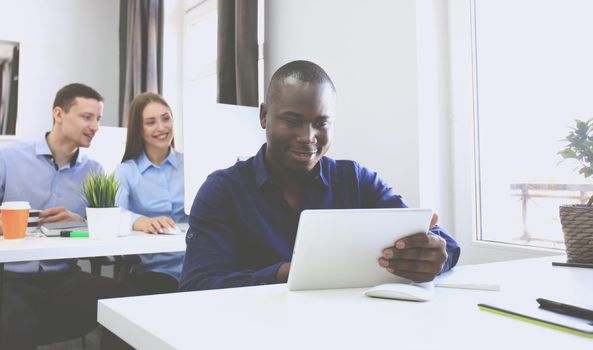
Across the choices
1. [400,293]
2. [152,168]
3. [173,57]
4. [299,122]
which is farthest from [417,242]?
[173,57]

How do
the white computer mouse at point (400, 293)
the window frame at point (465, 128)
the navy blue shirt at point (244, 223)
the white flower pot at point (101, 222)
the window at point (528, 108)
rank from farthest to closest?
the window frame at point (465, 128), the white flower pot at point (101, 222), the window at point (528, 108), the navy blue shirt at point (244, 223), the white computer mouse at point (400, 293)

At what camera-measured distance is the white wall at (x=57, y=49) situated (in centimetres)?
393

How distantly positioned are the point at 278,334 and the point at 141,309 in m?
0.25

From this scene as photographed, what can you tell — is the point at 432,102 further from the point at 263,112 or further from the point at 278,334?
the point at 278,334

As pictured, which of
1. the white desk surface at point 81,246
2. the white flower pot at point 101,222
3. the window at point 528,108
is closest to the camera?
the white desk surface at point 81,246

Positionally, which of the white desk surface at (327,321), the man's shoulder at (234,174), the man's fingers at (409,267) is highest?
the man's shoulder at (234,174)

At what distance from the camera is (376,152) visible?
82.4 inches

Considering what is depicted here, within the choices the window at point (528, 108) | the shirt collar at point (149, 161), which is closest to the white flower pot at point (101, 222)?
the shirt collar at point (149, 161)

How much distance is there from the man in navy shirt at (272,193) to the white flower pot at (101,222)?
0.68m

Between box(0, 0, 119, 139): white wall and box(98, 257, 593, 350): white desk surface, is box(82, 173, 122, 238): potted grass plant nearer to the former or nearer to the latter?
box(98, 257, 593, 350): white desk surface

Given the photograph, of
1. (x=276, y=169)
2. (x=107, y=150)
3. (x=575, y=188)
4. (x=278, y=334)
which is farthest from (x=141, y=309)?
(x=107, y=150)

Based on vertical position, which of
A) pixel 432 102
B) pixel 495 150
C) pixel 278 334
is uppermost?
pixel 432 102

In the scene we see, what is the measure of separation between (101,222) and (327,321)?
4.21 feet

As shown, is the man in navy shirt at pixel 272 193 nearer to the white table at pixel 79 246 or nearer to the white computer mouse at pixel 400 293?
the white computer mouse at pixel 400 293
